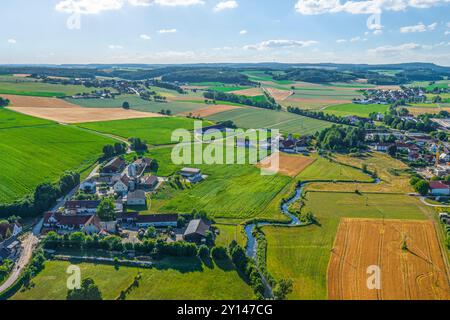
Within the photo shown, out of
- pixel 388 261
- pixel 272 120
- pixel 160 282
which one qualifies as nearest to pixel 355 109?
pixel 272 120

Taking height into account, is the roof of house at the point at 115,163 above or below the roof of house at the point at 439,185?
above

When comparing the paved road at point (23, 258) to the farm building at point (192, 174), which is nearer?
the paved road at point (23, 258)

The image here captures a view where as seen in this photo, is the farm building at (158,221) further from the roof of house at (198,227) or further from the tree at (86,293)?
the tree at (86,293)

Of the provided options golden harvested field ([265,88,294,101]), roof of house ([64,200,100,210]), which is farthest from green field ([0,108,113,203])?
golden harvested field ([265,88,294,101])

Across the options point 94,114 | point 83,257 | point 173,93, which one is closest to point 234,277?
point 83,257

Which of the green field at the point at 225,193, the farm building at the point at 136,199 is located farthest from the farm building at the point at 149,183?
the farm building at the point at 136,199

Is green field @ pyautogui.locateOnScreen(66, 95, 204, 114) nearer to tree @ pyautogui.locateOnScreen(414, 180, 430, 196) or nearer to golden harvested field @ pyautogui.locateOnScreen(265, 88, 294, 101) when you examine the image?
golden harvested field @ pyautogui.locateOnScreen(265, 88, 294, 101)

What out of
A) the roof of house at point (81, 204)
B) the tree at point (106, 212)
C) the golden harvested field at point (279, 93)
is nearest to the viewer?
the tree at point (106, 212)

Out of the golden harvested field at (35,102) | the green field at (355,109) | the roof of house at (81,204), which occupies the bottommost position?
the roof of house at (81,204)
